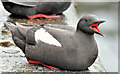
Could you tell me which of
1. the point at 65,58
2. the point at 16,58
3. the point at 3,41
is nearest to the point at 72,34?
the point at 65,58

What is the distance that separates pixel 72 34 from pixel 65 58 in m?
0.38

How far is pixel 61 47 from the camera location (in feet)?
14.5

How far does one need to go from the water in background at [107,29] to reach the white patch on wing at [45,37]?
2554mm

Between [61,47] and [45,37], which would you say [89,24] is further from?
[45,37]

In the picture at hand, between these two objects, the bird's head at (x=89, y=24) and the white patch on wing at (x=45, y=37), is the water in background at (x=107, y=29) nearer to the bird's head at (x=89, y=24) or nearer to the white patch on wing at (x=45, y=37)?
the bird's head at (x=89, y=24)

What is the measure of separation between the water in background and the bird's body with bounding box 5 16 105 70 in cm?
229

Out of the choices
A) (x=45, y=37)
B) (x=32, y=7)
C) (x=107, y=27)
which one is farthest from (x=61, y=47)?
(x=107, y=27)

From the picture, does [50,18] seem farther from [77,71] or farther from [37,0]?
[77,71]

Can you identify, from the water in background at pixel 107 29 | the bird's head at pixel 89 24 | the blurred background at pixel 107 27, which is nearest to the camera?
the bird's head at pixel 89 24

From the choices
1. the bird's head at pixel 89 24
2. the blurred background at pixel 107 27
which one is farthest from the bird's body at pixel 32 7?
the bird's head at pixel 89 24

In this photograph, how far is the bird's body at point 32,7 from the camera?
6.26m

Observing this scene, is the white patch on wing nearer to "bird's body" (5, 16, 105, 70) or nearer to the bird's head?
"bird's body" (5, 16, 105, 70)

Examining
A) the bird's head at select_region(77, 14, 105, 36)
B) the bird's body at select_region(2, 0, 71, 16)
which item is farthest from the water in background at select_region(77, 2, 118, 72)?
the bird's head at select_region(77, 14, 105, 36)

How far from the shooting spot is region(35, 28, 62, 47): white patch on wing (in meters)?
4.44
